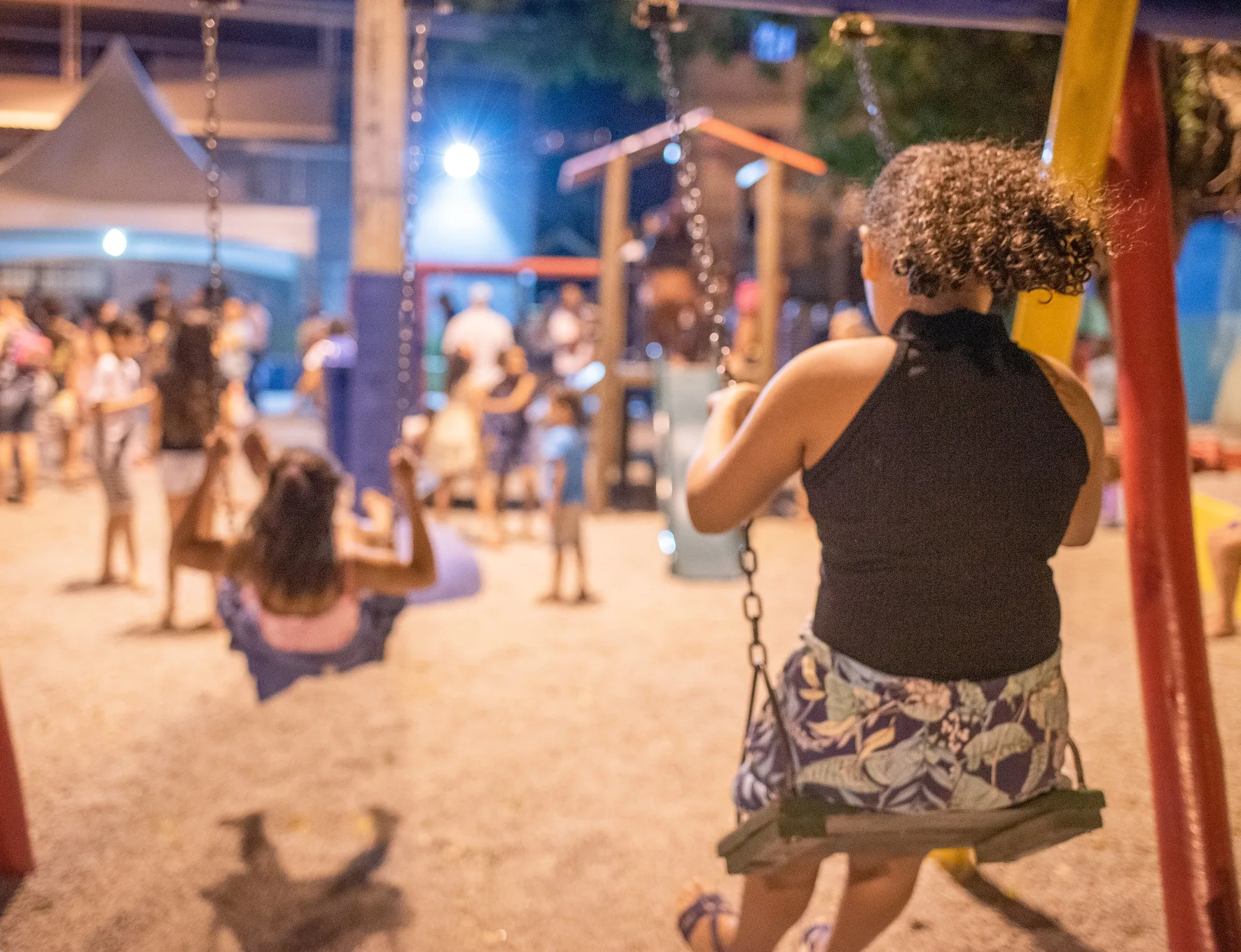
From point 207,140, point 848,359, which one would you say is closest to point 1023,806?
point 848,359

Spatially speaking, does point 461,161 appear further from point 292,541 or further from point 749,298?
point 292,541

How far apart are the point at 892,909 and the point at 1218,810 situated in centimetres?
85

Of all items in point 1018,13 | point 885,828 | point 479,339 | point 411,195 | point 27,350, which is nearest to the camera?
point 885,828

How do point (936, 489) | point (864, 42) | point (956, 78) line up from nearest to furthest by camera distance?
point (936, 489), point (864, 42), point (956, 78)

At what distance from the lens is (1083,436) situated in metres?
1.61

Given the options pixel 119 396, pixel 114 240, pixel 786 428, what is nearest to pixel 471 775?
pixel 786 428

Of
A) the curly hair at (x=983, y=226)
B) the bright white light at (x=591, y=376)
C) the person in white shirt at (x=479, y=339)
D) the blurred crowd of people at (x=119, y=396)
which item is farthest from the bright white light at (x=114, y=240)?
the curly hair at (x=983, y=226)

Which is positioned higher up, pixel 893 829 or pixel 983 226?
pixel 983 226

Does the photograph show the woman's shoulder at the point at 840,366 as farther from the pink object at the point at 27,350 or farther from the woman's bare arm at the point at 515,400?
the pink object at the point at 27,350

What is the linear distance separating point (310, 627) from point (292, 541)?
0.26m

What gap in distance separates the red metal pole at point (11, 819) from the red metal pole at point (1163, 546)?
2.78 meters

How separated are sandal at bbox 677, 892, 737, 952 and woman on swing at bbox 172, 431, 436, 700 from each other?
1239 mm

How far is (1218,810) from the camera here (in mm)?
2209

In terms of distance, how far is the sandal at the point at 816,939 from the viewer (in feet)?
6.59
